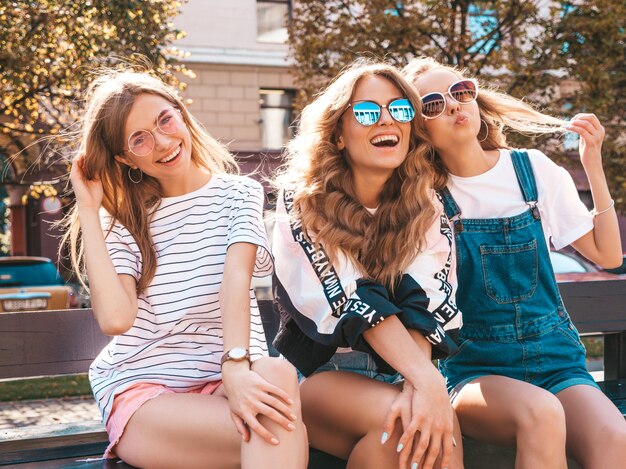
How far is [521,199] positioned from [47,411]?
19.6 feet

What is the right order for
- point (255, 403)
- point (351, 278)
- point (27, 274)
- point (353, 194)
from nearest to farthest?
point (255, 403) → point (351, 278) → point (353, 194) → point (27, 274)

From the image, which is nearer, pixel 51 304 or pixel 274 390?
pixel 274 390

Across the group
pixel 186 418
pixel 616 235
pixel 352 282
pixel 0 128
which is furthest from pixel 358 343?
pixel 0 128

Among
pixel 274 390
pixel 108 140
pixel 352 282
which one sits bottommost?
pixel 274 390

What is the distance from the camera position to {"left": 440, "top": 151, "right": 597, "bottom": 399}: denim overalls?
300 centimetres

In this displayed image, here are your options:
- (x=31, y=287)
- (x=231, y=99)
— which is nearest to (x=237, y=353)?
(x=31, y=287)

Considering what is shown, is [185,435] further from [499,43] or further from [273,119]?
[273,119]

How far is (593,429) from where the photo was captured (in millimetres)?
2686

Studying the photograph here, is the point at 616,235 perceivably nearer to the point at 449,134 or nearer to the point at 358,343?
the point at 449,134

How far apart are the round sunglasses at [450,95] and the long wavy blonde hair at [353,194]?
2.7 inches

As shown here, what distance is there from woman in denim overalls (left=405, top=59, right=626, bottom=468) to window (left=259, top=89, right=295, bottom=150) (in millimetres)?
16522

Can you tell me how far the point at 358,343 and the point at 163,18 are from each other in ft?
24.3

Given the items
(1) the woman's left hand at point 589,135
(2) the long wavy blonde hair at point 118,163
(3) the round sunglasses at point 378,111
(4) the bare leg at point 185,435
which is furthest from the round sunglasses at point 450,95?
(4) the bare leg at point 185,435

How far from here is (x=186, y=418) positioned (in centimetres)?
259
